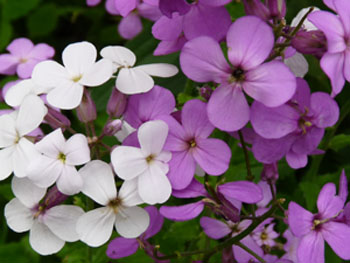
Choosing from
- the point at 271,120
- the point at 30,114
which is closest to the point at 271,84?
the point at 271,120

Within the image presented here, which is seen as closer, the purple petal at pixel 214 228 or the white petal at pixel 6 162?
the white petal at pixel 6 162

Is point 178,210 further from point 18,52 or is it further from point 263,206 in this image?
point 18,52

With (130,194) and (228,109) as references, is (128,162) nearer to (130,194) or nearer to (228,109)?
(130,194)

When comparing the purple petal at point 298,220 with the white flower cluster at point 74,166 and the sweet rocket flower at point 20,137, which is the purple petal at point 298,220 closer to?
the white flower cluster at point 74,166

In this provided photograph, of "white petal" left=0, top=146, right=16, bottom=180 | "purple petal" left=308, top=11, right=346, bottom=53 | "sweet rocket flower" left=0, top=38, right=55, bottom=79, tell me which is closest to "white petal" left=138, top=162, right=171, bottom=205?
"white petal" left=0, top=146, right=16, bottom=180

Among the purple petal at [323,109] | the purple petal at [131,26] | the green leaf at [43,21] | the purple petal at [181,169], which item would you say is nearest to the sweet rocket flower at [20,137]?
the purple petal at [181,169]
